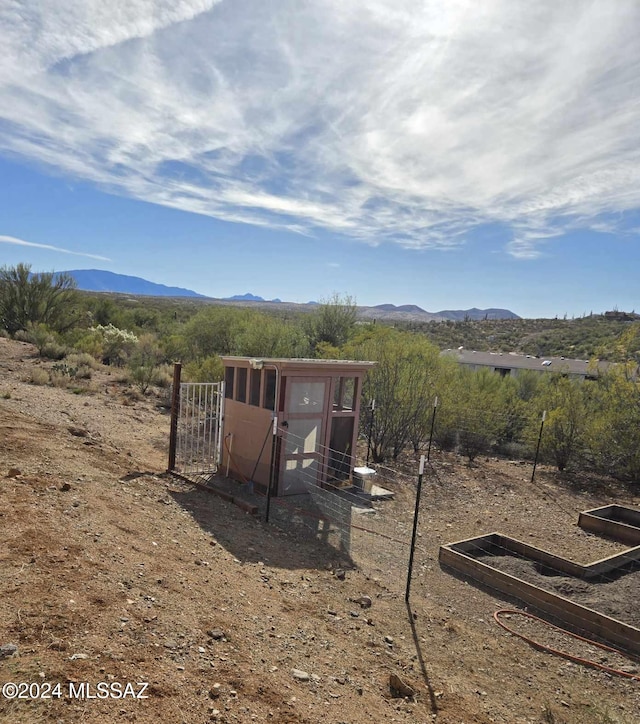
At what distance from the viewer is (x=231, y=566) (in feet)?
19.3

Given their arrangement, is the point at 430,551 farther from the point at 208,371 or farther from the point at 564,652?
the point at 208,371

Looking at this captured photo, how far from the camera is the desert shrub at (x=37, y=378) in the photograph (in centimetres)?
1568

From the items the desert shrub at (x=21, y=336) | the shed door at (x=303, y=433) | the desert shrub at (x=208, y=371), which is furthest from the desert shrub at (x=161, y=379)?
the shed door at (x=303, y=433)

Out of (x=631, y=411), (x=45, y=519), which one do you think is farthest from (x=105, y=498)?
(x=631, y=411)

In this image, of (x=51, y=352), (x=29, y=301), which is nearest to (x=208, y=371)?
(x=51, y=352)

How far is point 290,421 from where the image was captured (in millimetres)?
8953

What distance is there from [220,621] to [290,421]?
4.76 metres

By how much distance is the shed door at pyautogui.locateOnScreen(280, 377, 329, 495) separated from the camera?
893cm

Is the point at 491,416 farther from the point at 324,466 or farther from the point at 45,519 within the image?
the point at 45,519

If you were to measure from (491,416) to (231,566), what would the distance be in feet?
Result: 36.7

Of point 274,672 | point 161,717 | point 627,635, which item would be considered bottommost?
point 627,635

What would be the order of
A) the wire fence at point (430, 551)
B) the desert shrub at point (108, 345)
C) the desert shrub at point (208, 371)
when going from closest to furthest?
the wire fence at point (430, 551), the desert shrub at point (208, 371), the desert shrub at point (108, 345)

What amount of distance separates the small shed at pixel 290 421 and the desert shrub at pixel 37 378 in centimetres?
881

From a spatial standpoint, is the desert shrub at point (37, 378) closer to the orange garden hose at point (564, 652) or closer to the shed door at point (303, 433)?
the shed door at point (303, 433)
